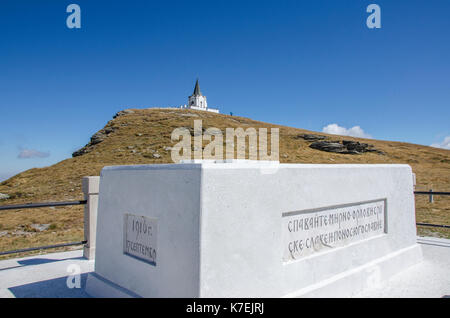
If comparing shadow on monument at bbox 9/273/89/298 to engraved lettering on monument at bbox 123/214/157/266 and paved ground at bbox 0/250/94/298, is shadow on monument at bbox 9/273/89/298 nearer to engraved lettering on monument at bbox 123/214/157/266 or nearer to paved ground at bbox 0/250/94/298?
paved ground at bbox 0/250/94/298

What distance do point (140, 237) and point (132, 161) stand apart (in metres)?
29.2

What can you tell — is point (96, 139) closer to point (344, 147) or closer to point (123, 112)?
point (123, 112)

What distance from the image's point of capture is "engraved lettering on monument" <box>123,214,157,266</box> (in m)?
2.90

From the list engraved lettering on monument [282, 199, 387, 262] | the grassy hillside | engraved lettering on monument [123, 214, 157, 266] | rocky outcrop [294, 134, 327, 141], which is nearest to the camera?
engraved lettering on monument [123, 214, 157, 266]

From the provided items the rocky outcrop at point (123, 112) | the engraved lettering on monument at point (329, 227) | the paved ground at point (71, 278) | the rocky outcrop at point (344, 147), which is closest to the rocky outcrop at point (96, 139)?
the rocky outcrop at point (123, 112)

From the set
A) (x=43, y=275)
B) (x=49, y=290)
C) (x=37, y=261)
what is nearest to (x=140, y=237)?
(x=49, y=290)

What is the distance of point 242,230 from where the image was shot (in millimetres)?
2557

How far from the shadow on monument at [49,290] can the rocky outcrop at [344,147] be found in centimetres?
4226

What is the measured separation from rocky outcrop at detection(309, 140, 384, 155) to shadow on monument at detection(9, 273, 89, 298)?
42.3m

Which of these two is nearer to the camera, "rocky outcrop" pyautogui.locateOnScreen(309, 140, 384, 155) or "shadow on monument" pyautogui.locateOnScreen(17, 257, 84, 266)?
"shadow on monument" pyautogui.locateOnScreen(17, 257, 84, 266)

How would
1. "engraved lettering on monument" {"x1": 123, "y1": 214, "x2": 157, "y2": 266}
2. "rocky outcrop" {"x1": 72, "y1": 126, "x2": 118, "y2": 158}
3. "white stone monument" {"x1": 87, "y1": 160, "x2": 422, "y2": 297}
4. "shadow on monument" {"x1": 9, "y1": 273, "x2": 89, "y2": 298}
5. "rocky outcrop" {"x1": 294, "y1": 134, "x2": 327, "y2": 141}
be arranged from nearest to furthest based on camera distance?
"white stone monument" {"x1": 87, "y1": 160, "x2": 422, "y2": 297}
"engraved lettering on monument" {"x1": 123, "y1": 214, "x2": 157, "y2": 266}
"shadow on monument" {"x1": 9, "y1": 273, "x2": 89, "y2": 298}
"rocky outcrop" {"x1": 72, "y1": 126, "x2": 118, "y2": 158}
"rocky outcrop" {"x1": 294, "y1": 134, "x2": 327, "y2": 141}

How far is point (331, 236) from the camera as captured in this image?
3.56 metres

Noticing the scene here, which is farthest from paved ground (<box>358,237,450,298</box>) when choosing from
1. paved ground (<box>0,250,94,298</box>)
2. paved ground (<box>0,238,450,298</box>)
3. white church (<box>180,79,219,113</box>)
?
white church (<box>180,79,219,113</box>)
